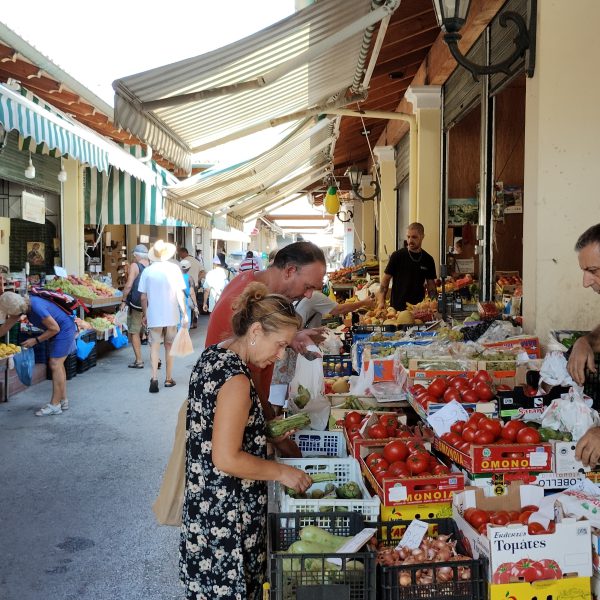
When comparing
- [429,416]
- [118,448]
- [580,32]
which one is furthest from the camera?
[118,448]

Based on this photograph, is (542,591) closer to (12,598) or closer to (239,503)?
(239,503)

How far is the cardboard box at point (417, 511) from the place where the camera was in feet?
8.99

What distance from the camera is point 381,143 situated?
47.1 feet

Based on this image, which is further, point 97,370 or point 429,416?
point 97,370

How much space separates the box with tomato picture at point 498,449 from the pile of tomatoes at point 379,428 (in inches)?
16.5

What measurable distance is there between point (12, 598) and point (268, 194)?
1273 cm

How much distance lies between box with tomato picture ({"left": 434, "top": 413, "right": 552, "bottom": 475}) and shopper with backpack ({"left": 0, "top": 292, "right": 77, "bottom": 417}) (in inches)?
217

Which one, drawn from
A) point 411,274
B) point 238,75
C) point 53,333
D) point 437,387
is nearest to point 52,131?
point 53,333

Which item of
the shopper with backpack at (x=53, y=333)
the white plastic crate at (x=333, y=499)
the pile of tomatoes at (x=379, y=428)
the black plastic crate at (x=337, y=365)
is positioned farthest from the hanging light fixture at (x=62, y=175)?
the white plastic crate at (x=333, y=499)

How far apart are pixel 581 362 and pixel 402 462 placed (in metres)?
1.02

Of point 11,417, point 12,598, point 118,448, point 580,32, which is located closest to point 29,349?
point 11,417

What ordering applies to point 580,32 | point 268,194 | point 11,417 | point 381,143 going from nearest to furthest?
point 580,32 < point 11,417 < point 381,143 < point 268,194

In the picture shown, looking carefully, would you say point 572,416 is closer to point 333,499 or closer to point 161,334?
point 333,499

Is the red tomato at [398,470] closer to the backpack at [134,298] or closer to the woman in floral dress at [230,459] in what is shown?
the woman in floral dress at [230,459]
